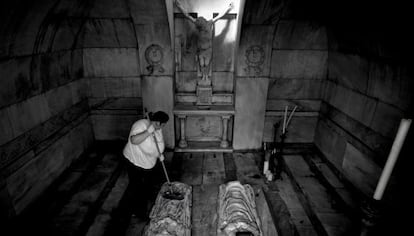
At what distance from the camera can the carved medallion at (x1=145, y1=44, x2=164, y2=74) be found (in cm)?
652

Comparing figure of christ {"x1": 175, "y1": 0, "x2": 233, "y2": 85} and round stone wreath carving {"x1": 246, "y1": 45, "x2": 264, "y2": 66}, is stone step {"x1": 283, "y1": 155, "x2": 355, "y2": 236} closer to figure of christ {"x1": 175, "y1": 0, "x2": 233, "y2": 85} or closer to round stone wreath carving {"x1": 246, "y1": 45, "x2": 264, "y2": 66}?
round stone wreath carving {"x1": 246, "y1": 45, "x2": 264, "y2": 66}

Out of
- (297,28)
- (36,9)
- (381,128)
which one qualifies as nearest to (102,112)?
(36,9)

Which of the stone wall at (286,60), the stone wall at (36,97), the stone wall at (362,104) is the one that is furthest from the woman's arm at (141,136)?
the stone wall at (362,104)

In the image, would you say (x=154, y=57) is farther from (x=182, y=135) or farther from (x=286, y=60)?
(x=286, y=60)

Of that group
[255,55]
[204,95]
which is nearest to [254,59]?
[255,55]

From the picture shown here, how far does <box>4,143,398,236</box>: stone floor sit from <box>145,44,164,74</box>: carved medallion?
2.51 metres

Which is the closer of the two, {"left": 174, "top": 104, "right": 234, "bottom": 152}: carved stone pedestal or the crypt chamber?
the crypt chamber

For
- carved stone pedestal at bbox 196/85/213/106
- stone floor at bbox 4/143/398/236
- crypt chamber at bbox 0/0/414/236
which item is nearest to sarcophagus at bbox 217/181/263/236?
crypt chamber at bbox 0/0/414/236

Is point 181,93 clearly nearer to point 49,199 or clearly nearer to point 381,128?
point 49,199

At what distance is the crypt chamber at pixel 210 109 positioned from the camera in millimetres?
4371

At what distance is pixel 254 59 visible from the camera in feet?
21.8

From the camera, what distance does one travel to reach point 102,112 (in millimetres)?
7473

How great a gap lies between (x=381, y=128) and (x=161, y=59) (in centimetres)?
540

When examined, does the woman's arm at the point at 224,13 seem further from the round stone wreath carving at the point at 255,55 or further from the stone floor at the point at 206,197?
→ the stone floor at the point at 206,197
